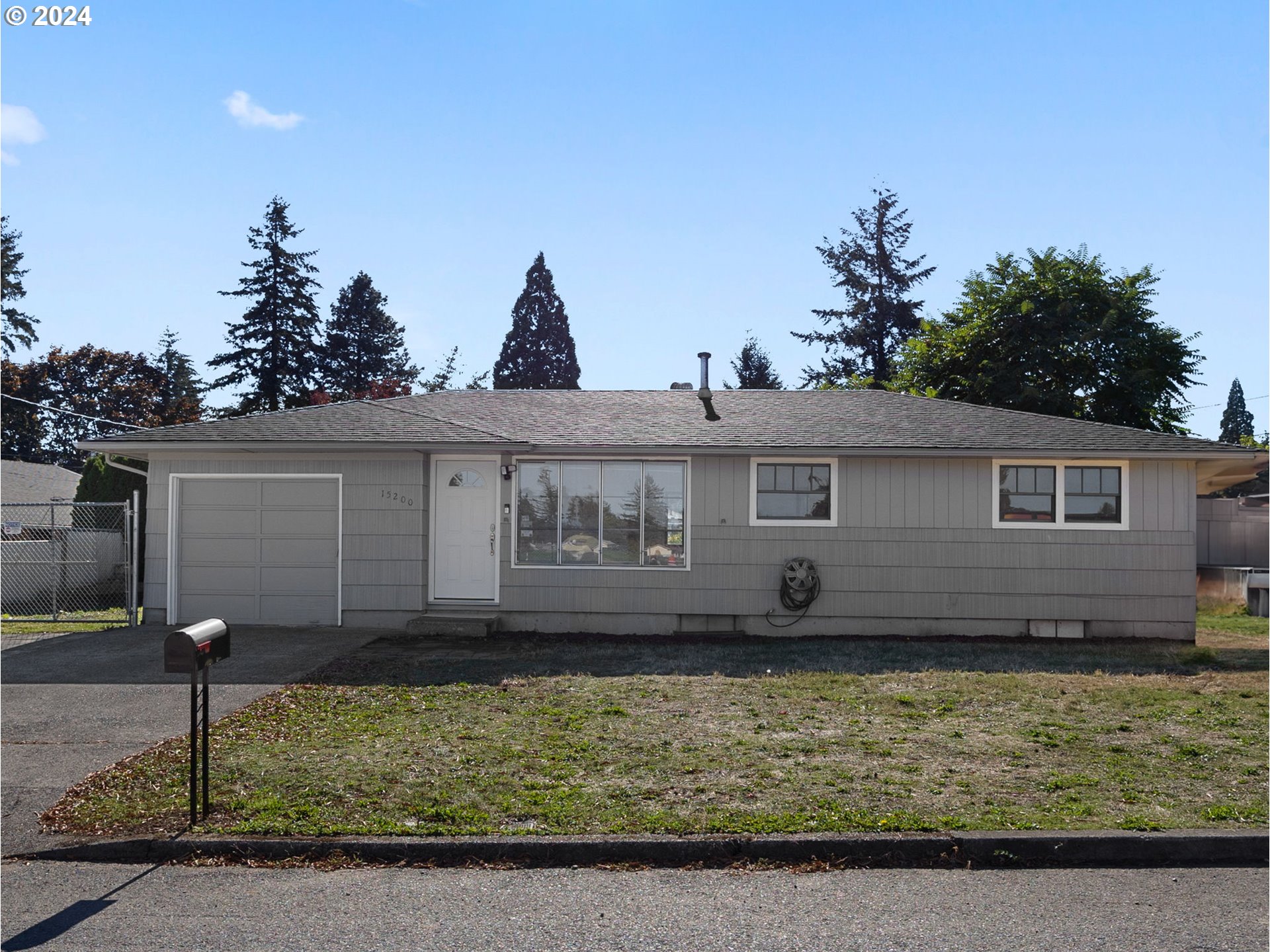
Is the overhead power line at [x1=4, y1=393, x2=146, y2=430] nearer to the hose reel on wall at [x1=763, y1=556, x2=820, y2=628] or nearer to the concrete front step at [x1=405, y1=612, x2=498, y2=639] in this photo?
the concrete front step at [x1=405, y1=612, x2=498, y2=639]

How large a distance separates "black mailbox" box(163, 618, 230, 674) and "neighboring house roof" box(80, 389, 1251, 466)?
23.8 ft

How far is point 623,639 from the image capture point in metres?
13.0

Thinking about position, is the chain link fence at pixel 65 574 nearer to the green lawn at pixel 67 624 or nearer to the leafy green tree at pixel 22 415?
the green lawn at pixel 67 624

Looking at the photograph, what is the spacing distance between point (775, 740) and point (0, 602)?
14790mm

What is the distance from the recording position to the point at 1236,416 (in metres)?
66.9

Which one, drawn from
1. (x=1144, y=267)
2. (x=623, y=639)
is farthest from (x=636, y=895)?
(x=1144, y=267)

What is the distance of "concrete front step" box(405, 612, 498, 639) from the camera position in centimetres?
1290

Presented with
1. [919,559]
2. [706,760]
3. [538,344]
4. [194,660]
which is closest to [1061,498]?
[919,559]

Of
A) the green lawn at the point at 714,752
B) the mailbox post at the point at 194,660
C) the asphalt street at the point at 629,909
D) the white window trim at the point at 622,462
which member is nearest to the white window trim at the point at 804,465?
the white window trim at the point at 622,462

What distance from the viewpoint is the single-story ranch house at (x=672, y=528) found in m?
13.2

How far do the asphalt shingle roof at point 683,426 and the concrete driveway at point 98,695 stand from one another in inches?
105

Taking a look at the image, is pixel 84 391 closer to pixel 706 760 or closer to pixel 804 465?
pixel 804 465

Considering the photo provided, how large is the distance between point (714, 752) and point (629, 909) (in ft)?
8.24

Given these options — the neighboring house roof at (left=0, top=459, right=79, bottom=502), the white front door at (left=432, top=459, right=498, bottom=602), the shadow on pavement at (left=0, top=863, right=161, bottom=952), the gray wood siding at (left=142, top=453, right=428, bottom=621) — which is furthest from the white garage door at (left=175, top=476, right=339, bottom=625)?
the neighboring house roof at (left=0, top=459, right=79, bottom=502)
